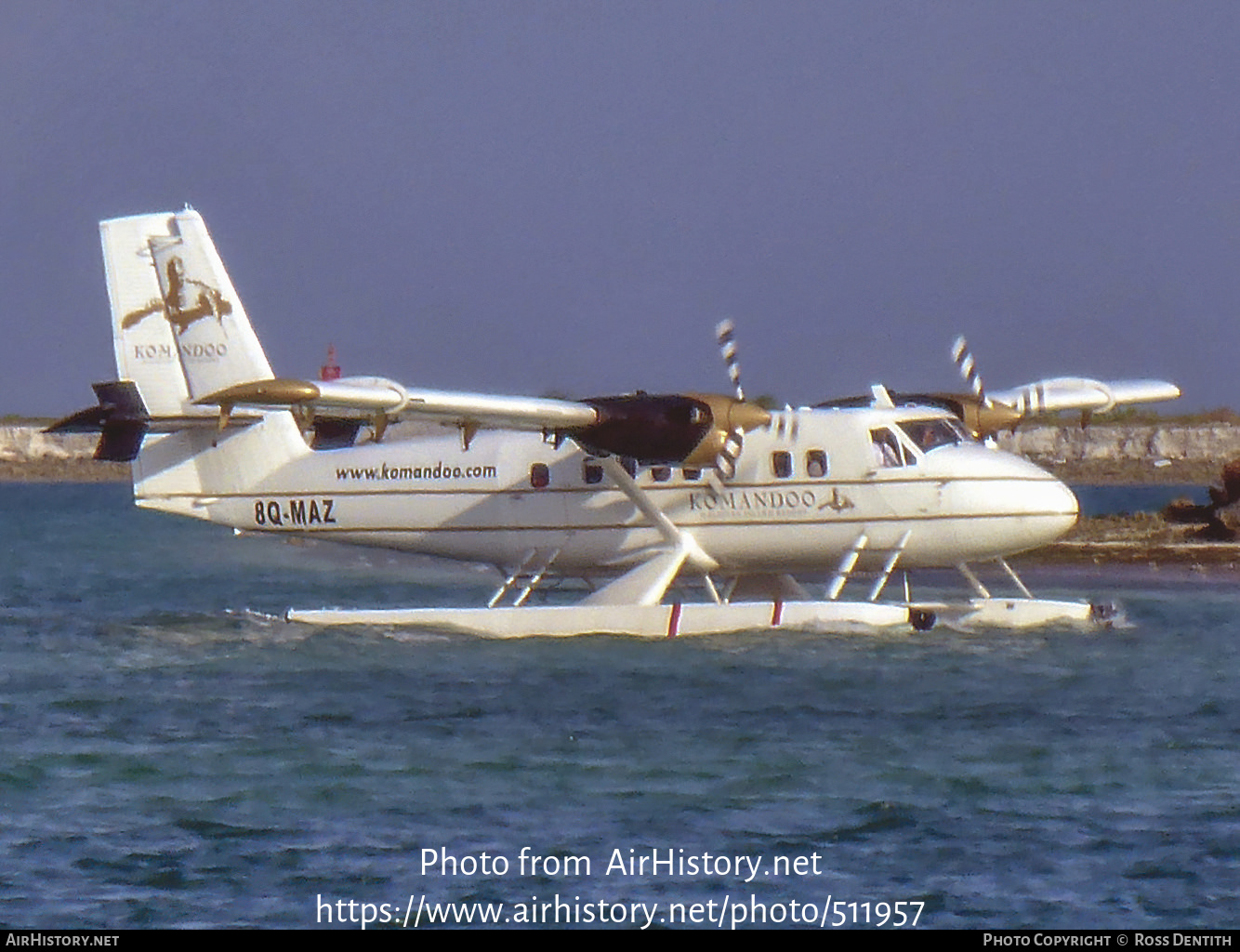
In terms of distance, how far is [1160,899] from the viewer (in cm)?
1148

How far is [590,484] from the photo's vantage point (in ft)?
84.7

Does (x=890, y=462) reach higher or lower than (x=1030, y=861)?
higher

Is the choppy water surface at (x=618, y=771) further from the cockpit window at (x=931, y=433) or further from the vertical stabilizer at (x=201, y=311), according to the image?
the vertical stabilizer at (x=201, y=311)

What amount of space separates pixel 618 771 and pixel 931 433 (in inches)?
431

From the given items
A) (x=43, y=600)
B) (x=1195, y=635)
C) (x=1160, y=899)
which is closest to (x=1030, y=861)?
(x=1160, y=899)

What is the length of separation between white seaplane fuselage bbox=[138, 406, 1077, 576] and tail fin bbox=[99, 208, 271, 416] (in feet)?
2.65

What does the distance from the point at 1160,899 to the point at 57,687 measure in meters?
13.7

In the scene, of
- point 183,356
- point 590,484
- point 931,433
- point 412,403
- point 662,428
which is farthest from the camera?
point 183,356

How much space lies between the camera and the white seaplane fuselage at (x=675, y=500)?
974 inches

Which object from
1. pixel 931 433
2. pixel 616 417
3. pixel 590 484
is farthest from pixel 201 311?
pixel 931 433

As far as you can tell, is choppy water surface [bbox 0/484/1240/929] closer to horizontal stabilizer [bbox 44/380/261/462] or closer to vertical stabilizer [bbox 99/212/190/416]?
horizontal stabilizer [bbox 44/380/261/462]

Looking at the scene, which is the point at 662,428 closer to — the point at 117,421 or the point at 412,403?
the point at 412,403

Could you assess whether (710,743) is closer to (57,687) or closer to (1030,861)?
(1030,861)

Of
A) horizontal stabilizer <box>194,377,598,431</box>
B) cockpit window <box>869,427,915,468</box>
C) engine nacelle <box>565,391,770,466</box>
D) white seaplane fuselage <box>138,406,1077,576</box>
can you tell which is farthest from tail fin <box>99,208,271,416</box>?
cockpit window <box>869,427,915,468</box>
